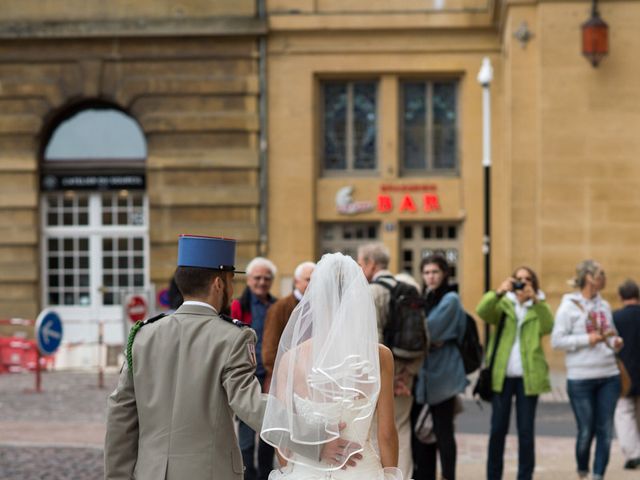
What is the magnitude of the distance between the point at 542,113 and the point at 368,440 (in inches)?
733

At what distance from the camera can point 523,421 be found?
11.0 m

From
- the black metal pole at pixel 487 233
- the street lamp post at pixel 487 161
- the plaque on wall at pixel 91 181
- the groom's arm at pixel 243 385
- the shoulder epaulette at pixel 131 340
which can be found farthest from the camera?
the plaque on wall at pixel 91 181

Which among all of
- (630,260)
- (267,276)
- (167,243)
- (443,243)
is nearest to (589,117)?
(630,260)

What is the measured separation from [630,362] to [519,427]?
2.30 metres

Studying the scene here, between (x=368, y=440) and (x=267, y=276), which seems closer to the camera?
(x=368, y=440)

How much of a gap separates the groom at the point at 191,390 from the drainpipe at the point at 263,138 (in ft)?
69.0

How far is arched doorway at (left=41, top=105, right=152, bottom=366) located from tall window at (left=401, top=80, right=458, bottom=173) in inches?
209

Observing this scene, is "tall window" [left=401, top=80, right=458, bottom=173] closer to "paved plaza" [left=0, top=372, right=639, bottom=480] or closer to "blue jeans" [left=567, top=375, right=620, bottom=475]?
"paved plaza" [left=0, top=372, right=639, bottom=480]

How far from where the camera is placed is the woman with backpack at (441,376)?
10742mm

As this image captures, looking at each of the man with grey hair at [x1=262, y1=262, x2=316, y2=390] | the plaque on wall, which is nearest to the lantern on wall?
the plaque on wall

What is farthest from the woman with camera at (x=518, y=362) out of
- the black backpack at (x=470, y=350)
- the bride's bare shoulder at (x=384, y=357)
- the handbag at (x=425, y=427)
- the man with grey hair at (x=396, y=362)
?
the bride's bare shoulder at (x=384, y=357)

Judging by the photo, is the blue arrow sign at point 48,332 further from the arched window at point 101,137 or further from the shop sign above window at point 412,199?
the shop sign above window at point 412,199

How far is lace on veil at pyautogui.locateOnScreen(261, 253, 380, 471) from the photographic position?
546cm

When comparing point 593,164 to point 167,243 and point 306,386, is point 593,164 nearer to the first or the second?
point 167,243
